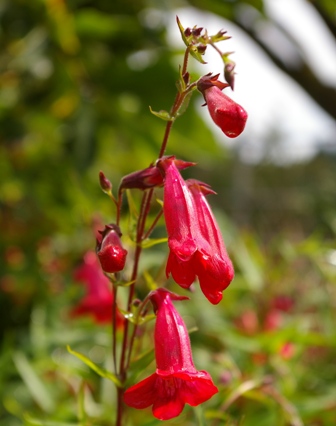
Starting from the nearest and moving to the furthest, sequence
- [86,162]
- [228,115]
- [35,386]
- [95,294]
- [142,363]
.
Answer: [228,115] → [142,363] → [35,386] → [95,294] → [86,162]

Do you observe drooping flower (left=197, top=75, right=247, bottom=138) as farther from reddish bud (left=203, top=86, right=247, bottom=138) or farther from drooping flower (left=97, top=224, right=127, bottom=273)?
drooping flower (left=97, top=224, right=127, bottom=273)

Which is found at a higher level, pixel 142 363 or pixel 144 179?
pixel 144 179

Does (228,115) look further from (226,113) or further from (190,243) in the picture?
(190,243)

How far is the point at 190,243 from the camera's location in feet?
2.00

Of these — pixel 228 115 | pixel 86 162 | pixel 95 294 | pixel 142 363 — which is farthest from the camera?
pixel 86 162

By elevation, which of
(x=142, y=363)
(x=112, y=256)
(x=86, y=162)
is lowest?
(x=86, y=162)

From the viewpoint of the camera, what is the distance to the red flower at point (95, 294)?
50.6 inches

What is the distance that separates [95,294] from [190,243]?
29.2 inches

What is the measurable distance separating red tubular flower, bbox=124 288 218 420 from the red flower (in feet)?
2.07

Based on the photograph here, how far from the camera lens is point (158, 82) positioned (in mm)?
1745


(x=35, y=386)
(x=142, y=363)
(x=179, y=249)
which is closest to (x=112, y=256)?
(x=179, y=249)

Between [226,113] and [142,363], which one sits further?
[142,363]

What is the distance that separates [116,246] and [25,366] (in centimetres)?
60

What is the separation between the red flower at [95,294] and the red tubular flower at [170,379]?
63 centimetres
